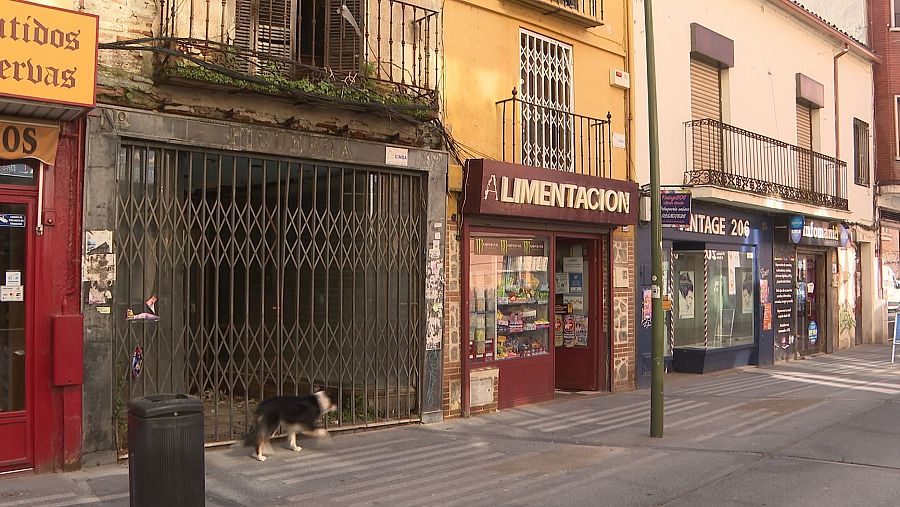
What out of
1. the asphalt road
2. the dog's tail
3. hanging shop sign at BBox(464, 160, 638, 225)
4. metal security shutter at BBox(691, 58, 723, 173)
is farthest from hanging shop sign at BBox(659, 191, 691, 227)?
the dog's tail

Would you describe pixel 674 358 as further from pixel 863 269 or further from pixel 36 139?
pixel 36 139

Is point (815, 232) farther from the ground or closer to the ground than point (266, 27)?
closer to the ground

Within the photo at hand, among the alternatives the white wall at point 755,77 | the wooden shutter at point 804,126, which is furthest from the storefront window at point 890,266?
the wooden shutter at point 804,126

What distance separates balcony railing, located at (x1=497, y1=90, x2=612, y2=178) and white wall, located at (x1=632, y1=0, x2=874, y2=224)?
108 centimetres

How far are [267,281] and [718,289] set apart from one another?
9.79m

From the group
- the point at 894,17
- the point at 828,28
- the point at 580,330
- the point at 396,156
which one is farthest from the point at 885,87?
the point at 396,156

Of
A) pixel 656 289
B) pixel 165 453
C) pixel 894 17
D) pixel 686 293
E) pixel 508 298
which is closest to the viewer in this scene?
pixel 165 453

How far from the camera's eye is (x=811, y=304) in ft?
60.7

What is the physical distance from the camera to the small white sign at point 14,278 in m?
6.56

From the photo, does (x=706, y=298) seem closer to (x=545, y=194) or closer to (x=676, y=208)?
(x=676, y=208)

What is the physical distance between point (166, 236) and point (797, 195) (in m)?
13.6

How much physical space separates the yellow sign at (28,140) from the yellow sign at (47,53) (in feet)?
1.99

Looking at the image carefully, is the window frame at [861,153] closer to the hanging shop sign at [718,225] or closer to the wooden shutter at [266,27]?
the hanging shop sign at [718,225]

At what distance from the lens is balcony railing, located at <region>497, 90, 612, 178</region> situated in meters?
10.6
